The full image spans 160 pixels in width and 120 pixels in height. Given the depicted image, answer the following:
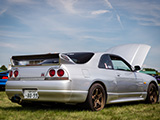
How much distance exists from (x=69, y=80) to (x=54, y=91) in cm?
37

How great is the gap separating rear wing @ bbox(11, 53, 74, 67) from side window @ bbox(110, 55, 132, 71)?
1687 millimetres

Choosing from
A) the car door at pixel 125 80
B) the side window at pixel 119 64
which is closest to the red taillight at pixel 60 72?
the car door at pixel 125 80

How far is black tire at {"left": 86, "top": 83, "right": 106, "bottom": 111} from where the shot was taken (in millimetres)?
5330

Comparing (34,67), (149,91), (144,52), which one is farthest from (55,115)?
(144,52)

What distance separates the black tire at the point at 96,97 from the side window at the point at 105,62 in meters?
0.60

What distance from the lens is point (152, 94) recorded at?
25.8 ft

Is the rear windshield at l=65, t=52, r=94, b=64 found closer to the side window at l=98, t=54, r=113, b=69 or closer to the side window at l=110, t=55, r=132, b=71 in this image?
the side window at l=98, t=54, r=113, b=69

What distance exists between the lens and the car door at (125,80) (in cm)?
641

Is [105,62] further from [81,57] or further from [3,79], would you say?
[3,79]

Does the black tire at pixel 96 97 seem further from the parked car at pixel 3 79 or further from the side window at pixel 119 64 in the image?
the parked car at pixel 3 79

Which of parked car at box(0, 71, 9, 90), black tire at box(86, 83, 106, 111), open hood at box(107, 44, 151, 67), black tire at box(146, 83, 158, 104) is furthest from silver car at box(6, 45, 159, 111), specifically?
open hood at box(107, 44, 151, 67)

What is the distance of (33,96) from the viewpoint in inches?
209

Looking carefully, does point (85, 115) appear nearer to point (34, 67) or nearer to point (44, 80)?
point (44, 80)

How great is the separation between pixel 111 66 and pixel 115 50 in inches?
2617
